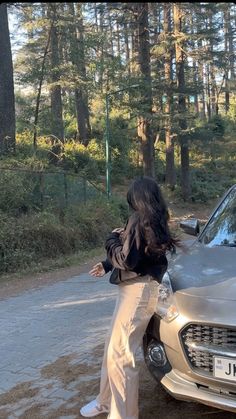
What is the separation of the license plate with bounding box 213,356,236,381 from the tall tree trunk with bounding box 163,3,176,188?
2274 centimetres

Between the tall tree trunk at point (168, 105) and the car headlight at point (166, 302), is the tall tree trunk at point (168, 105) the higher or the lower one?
the higher one

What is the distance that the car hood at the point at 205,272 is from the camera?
361 cm

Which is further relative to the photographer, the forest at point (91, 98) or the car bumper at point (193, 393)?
the forest at point (91, 98)

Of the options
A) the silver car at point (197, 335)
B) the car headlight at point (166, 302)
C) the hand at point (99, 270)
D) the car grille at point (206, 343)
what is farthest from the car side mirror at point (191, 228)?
the car grille at point (206, 343)

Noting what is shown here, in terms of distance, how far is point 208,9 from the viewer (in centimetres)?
2861

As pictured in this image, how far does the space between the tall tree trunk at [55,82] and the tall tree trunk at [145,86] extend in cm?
366

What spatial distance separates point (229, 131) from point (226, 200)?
143 ft

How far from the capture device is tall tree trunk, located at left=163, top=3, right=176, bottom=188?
2616 centimetres

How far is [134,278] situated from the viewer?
3.63m

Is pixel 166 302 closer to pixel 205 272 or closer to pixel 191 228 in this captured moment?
pixel 205 272

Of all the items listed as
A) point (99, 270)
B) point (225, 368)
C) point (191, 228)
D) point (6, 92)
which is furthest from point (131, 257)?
point (6, 92)

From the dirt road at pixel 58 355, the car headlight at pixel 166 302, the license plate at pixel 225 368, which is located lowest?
the dirt road at pixel 58 355

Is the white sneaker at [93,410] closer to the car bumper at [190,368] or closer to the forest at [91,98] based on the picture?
the car bumper at [190,368]

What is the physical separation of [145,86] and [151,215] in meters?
19.9
